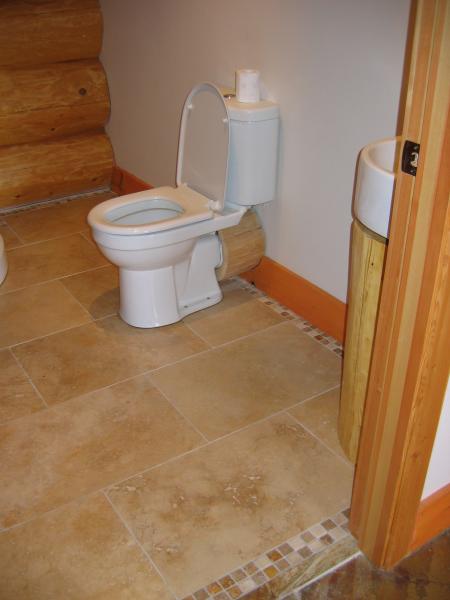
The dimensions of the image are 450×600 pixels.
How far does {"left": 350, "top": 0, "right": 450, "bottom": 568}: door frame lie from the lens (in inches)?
44.1

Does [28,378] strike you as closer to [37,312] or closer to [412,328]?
[37,312]

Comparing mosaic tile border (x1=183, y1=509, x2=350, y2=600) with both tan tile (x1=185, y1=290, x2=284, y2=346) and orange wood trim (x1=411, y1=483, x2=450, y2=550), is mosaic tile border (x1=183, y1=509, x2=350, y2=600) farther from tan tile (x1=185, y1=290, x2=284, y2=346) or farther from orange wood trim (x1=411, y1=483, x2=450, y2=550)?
tan tile (x1=185, y1=290, x2=284, y2=346)

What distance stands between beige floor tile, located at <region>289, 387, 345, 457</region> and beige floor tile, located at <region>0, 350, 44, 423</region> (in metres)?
0.87

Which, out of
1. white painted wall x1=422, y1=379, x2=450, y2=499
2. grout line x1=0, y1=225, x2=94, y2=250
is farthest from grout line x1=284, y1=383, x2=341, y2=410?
grout line x1=0, y1=225, x2=94, y2=250

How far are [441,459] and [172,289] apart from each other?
1339 mm

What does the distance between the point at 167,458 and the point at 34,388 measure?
0.60 metres

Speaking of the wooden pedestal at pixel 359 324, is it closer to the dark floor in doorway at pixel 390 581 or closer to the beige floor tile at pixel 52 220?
the dark floor in doorway at pixel 390 581

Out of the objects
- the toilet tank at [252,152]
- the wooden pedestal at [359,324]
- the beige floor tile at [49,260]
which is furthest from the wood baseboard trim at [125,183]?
the wooden pedestal at [359,324]

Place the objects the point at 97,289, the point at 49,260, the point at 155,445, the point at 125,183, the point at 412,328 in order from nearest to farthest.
A: the point at 412,328 → the point at 155,445 → the point at 97,289 → the point at 49,260 → the point at 125,183

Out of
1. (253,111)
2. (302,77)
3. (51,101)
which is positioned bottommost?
(51,101)

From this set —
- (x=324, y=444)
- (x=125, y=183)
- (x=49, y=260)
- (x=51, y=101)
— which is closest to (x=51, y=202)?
(x=125, y=183)

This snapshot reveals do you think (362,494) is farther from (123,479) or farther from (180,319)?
(180,319)

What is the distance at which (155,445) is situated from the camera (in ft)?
6.70

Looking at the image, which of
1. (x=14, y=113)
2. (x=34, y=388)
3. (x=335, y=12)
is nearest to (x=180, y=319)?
(x=34, y=388)
